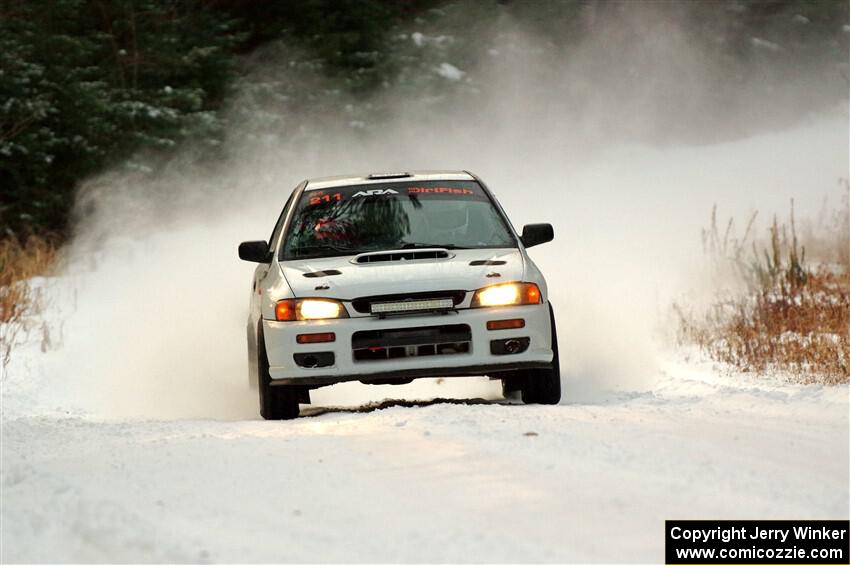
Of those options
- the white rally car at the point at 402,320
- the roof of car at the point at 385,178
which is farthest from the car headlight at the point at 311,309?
the roof of car at the point at 385,178

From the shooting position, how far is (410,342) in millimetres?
8859

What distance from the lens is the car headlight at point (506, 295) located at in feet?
29.5

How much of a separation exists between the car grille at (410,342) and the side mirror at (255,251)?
1.40m

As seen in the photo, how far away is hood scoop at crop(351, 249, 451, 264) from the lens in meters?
9.40

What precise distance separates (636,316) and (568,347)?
9.25ft

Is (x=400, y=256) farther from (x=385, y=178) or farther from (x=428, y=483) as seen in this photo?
(x=428, y=483)

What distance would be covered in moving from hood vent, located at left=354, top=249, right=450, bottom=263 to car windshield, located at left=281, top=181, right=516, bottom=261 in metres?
0.30

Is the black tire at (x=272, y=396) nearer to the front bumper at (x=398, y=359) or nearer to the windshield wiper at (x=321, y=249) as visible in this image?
the front bumper at (x=398, y=359)

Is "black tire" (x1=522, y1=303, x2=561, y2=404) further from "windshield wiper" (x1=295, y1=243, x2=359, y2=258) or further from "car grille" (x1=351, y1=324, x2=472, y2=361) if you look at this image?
"windshield wiper" (x1=295, y1=243, x2=359, y2=258)

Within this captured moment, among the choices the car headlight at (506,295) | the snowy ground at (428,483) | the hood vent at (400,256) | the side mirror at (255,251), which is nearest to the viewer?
the snowy ground at (428,483)

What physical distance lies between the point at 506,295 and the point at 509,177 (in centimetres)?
2713

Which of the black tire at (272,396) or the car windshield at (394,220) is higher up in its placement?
the car windshield at (394,220)

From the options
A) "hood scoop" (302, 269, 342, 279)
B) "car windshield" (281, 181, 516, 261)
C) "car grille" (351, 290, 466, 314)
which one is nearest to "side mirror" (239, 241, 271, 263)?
"car windshield" (281, 181, 516, 261)

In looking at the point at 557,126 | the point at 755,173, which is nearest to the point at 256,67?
the point at 557,126
